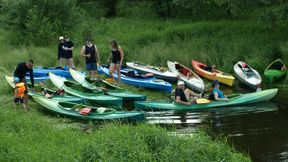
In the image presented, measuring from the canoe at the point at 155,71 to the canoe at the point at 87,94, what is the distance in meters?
3.83

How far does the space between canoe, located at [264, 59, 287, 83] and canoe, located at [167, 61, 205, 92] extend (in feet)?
10.2

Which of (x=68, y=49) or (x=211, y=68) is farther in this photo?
(x=211, y=68)

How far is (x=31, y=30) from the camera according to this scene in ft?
82.2

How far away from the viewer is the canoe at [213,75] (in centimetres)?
1910

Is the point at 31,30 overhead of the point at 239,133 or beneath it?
overhead

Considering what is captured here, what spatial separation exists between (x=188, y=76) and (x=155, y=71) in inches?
60.2

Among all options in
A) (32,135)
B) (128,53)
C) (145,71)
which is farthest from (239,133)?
(128,53)

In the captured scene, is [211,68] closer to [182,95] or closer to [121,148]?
[182,95]

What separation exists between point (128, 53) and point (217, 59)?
4595 millimetres

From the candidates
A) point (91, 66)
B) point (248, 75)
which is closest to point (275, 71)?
point (248, 75)

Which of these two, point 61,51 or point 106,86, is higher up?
point 61,51

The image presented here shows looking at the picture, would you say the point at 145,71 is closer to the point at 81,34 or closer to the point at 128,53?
the point at 128,53

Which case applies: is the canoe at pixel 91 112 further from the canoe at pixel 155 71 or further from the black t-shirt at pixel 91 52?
the canoe at pixel 155 71

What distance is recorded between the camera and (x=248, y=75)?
19500mm
